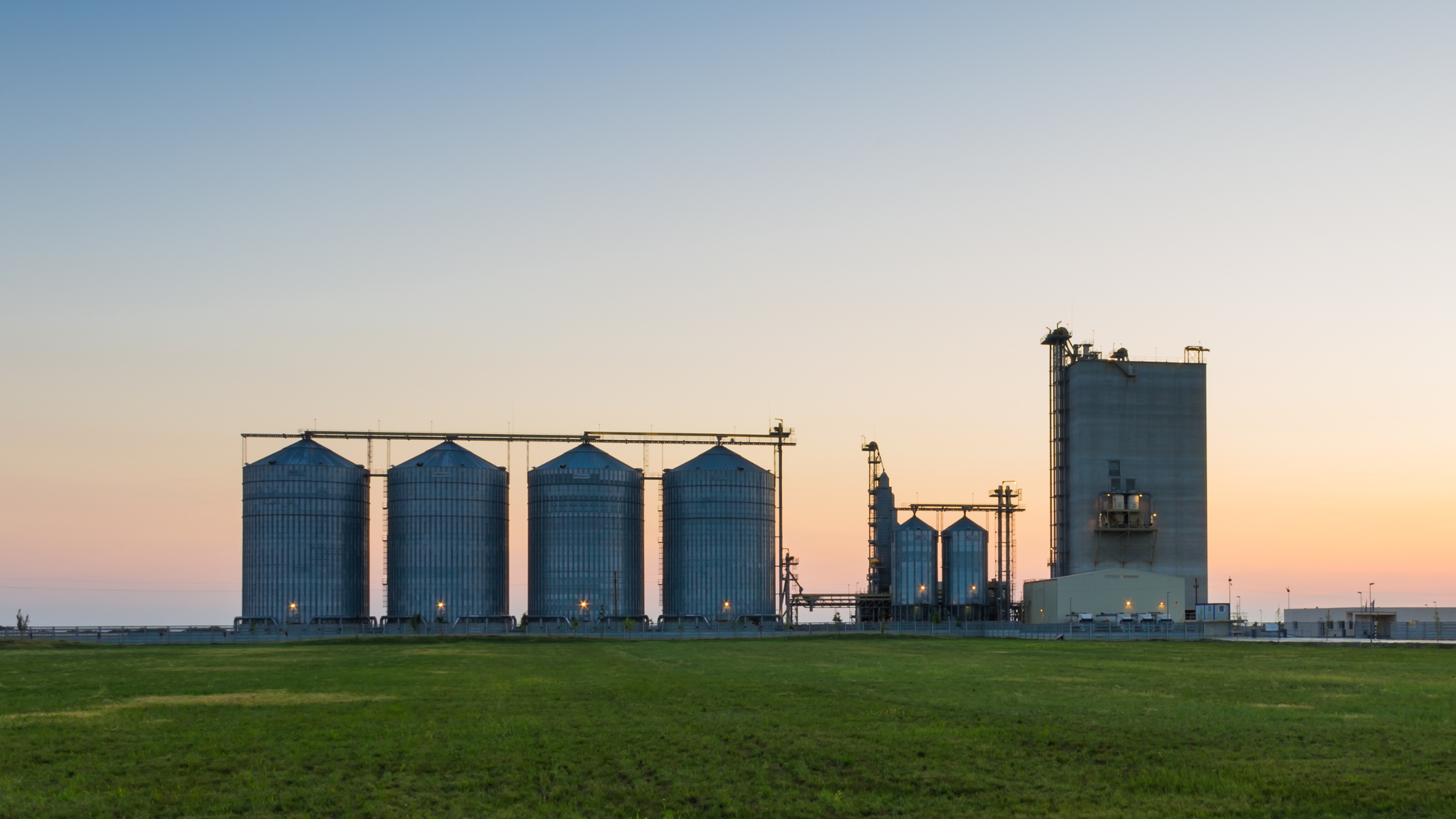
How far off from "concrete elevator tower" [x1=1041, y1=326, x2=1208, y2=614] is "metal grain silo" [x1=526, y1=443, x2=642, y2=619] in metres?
53.0

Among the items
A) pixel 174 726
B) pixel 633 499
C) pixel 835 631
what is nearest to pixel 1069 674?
pixel 174 726

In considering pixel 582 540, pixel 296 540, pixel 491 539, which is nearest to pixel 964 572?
pixel 582 540

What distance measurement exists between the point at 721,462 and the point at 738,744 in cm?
13560

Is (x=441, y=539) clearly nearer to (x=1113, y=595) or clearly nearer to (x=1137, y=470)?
(x=1113, y=595)

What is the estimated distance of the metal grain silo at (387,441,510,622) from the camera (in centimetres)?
15688

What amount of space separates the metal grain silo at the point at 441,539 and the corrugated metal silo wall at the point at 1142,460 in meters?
70.2

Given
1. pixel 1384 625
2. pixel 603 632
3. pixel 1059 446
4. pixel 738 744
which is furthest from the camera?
pixel 1059 446

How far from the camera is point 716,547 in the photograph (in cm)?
16375

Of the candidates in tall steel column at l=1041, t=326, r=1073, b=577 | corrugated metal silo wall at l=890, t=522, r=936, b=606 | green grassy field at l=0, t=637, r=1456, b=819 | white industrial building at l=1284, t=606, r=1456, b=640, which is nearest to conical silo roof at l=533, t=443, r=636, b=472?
corrugated metal silo wall at l=890, t=522, r=936, b=606

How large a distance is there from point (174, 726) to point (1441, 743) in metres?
31.0

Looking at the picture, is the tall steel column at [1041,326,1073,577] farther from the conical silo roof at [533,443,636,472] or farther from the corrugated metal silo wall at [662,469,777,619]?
the conical silo roof at [533,443,636,472]

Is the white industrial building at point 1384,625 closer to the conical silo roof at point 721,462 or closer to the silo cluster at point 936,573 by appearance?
the silo cluster at point 936,573

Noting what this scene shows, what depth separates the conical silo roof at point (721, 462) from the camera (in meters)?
166

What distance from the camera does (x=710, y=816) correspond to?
2250cm
